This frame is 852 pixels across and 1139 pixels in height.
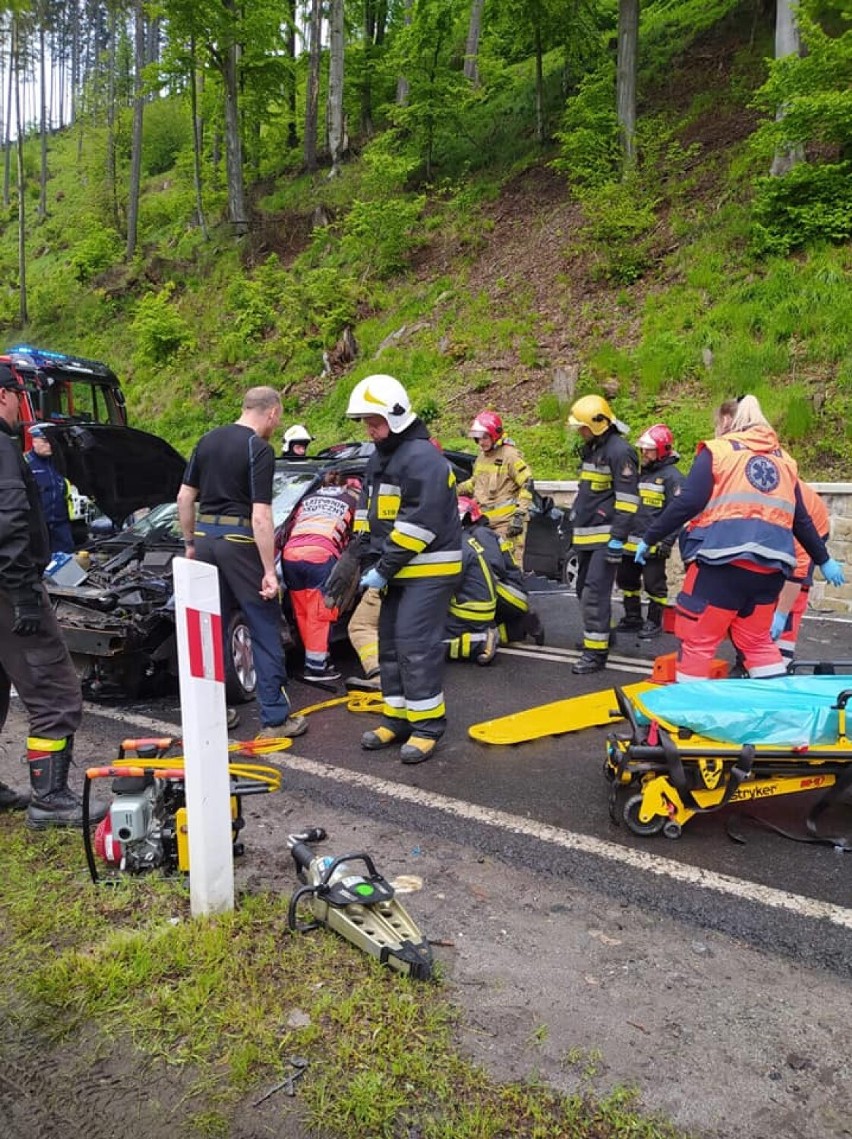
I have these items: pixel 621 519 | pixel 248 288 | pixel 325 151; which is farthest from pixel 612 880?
pixel 325 151

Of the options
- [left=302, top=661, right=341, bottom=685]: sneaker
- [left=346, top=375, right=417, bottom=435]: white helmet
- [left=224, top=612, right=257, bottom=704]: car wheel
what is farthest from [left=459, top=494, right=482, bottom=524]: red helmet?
[left=346, top=375, right=417, bottom=435]: white helmet

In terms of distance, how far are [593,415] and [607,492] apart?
0.59 metres

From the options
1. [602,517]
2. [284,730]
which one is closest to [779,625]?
[602,517]

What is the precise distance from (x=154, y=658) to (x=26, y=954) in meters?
2.63

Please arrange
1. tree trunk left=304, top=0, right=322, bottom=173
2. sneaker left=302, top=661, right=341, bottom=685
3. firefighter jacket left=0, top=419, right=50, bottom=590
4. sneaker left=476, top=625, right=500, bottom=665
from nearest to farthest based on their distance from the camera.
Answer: firefighter jacket left=0, top=419, right=50, bottom=590
sneaker left=302, top=661, right=341, bottom=685
sneaker left=476, top=625, right=500, bottom=665
tree trunk left=304, top=0, right=322, bottom=173

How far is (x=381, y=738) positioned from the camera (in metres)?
4.68

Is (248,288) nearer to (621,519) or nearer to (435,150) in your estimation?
(435,150)

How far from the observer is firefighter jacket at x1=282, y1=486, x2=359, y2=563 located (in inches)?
227

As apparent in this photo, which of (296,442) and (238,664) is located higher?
(296,442)

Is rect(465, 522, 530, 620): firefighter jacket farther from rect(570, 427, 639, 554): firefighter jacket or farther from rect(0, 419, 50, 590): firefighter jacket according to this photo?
rect(0, 419, 50, 590): firefighter jacket

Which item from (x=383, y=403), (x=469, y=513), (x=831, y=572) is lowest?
(x=831, y=572)

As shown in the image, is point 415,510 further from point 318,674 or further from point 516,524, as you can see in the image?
point 516,524

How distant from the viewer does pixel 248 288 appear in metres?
20.6

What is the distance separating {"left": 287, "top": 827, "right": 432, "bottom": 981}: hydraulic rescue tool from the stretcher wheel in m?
1.17
